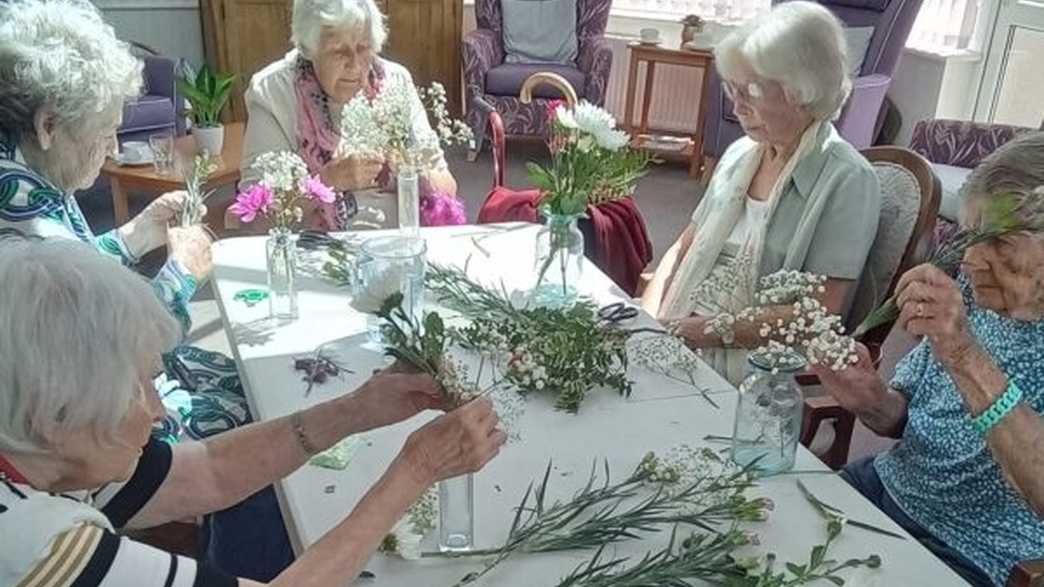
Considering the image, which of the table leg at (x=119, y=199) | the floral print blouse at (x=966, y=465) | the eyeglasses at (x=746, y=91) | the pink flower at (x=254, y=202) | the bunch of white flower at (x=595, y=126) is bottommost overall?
the table leg at (x=119, y=199)

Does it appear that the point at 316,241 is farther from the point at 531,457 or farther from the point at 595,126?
the point at 531,457

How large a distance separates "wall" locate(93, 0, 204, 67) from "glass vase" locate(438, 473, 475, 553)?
17.5 ft

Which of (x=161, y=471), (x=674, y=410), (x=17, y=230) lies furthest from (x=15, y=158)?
(x=674, y=410)

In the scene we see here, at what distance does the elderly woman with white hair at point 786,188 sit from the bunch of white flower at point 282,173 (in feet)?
2.73

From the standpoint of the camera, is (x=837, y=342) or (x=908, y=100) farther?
(x=908, y=100)

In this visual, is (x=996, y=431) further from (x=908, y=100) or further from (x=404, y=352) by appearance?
(x=908, y=100)

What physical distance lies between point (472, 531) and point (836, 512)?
0.51 m

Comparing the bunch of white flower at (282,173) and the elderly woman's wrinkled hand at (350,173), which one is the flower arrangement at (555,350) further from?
the elderly woman's wrinkled hand at (350,173)

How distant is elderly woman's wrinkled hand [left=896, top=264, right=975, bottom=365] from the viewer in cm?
136

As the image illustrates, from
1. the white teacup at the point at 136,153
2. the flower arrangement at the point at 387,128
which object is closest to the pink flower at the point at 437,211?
the flower arrangement at the point at 387,128

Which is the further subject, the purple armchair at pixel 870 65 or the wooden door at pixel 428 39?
the wooden door at pixel 428 39

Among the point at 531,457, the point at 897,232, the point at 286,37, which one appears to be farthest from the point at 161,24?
the point at 531,457

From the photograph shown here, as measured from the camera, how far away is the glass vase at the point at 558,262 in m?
1.95

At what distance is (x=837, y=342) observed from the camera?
127 cm
